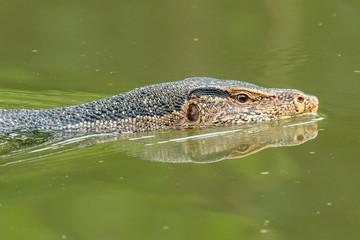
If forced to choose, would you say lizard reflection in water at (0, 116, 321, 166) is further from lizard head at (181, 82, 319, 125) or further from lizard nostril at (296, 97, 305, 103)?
lizard nostril at (296, 97, 305, 103)

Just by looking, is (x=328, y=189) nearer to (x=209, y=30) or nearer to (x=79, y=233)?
(x=79, y=233)

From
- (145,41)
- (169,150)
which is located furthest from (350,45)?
(169,150)

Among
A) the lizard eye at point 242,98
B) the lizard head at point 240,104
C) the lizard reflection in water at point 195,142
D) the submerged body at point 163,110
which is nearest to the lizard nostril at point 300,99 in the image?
the lizard head at point 240,104

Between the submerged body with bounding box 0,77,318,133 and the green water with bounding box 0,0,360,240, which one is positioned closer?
the green water with bounding box 0,0,360,240

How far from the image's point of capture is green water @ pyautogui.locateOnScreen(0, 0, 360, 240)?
7.78m

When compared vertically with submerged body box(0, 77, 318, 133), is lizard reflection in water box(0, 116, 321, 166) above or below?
below

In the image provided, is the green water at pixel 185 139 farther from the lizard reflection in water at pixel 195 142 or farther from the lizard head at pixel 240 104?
the lizard head at pixel 240 104

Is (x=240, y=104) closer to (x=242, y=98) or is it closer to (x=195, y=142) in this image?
(x=242, y=98)

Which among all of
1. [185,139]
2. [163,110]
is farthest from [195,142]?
[163,110]

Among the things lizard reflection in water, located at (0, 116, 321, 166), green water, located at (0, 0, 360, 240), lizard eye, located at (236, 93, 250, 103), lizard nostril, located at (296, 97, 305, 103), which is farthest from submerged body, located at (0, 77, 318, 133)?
lizard nostril, located at (296, 97, 305, 103)

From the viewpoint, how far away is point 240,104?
37.5 feet

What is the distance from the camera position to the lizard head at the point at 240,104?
11281 millimetres

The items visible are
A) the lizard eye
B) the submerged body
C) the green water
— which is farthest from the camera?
the lizard eye

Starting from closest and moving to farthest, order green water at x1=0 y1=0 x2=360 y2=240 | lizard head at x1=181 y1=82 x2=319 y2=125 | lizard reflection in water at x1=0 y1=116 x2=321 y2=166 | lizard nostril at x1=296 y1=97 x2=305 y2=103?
green water at x1=0 y1=0 x2=360 y2=240 < lizard reflection in water at x1=0 y1=116 x2=321 y2=166 < lizard head at x1=181 y1=82 x2=319 y2=125 < lizard nostril at x1=296 y1=97 x2=305 y2=103
